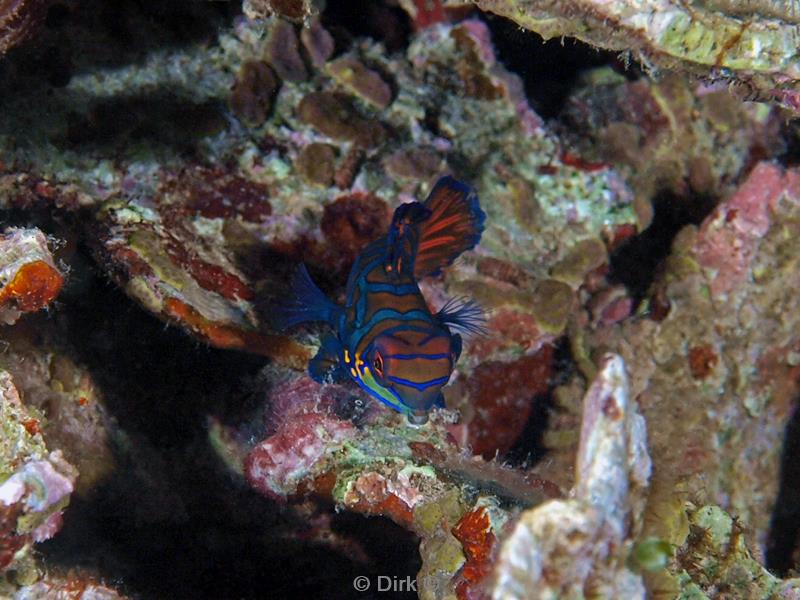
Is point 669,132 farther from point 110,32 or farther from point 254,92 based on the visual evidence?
point 110,32

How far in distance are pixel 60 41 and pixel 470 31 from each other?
3.13m

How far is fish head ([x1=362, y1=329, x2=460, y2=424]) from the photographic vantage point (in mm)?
2955

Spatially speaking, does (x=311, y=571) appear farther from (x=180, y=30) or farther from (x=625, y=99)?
(x=625, y=99)

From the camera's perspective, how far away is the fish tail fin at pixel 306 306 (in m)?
3.72

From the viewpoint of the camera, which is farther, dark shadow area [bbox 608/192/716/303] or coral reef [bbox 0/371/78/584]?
dark shadow area [bbox 608/192/716/303]

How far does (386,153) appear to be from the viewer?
481 cm

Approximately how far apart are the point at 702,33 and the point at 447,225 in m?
1.79

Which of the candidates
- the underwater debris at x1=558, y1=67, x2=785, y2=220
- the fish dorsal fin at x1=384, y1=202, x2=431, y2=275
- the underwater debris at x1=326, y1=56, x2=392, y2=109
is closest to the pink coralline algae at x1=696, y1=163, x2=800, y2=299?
the underwater debris at x1=558, y1=67, x2=785, y2=220

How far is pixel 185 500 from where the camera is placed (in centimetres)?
479

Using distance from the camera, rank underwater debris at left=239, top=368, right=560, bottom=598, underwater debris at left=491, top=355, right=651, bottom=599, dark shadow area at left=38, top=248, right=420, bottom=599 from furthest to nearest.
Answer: dark shadow area at left=38, top=248, right=420, bottom=599 < underwater debris at left=239, top=368, right=560, bottom=598 < underwater debris at left=491, top=355, right=651, bottom=599

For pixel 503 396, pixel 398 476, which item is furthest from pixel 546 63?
pixel 398 476

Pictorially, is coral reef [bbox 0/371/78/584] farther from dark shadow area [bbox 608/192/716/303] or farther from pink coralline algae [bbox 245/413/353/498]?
dark shadow area [bbox 608/192/716/303]

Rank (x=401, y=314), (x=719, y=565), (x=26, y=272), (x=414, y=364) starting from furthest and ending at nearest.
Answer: (x=719, y=565)
(x=401, y=314)
(x=414, y=364)
(x=26, y=272)

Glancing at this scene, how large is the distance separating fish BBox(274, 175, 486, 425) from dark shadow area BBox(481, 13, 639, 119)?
210cm
